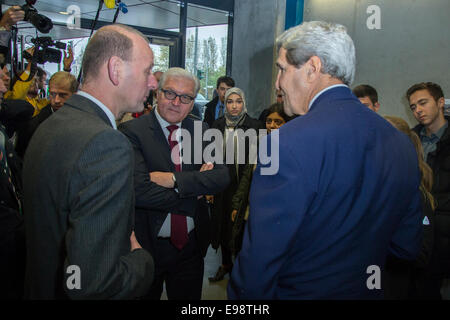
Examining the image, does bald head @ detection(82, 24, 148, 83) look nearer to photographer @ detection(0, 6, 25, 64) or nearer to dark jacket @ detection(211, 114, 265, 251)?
photographer @ detection(0, 6, 25, 64)

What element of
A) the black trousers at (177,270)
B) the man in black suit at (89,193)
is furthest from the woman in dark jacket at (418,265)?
the man in black suit at (89,193)

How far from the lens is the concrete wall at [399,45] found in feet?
12.1

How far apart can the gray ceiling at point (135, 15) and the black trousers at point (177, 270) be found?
4604mm

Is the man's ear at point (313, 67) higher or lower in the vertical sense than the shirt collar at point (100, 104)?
higher

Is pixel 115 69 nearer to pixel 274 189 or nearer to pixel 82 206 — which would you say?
pixel 82 206

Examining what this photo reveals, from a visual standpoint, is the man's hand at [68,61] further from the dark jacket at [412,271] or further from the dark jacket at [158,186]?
the dark jacket at [412,271]

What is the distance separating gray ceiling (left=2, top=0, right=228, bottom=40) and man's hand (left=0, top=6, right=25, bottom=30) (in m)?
3.14

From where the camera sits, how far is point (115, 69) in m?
1.13

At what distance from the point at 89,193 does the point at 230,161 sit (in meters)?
2.48

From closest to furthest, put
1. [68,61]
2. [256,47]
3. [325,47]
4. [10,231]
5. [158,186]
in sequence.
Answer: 1. [325,47]
2. [10,231]
3. [158,186]
4. [68,61]
5. [256,47]

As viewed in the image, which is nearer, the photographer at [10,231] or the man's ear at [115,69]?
the man's ear at [115,69]

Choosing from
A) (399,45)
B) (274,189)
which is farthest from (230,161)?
(399,45)

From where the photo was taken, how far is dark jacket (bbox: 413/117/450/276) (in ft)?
6.85

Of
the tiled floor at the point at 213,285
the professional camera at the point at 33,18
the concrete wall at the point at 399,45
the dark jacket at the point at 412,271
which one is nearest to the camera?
the dark jacket at the point at 412,271
